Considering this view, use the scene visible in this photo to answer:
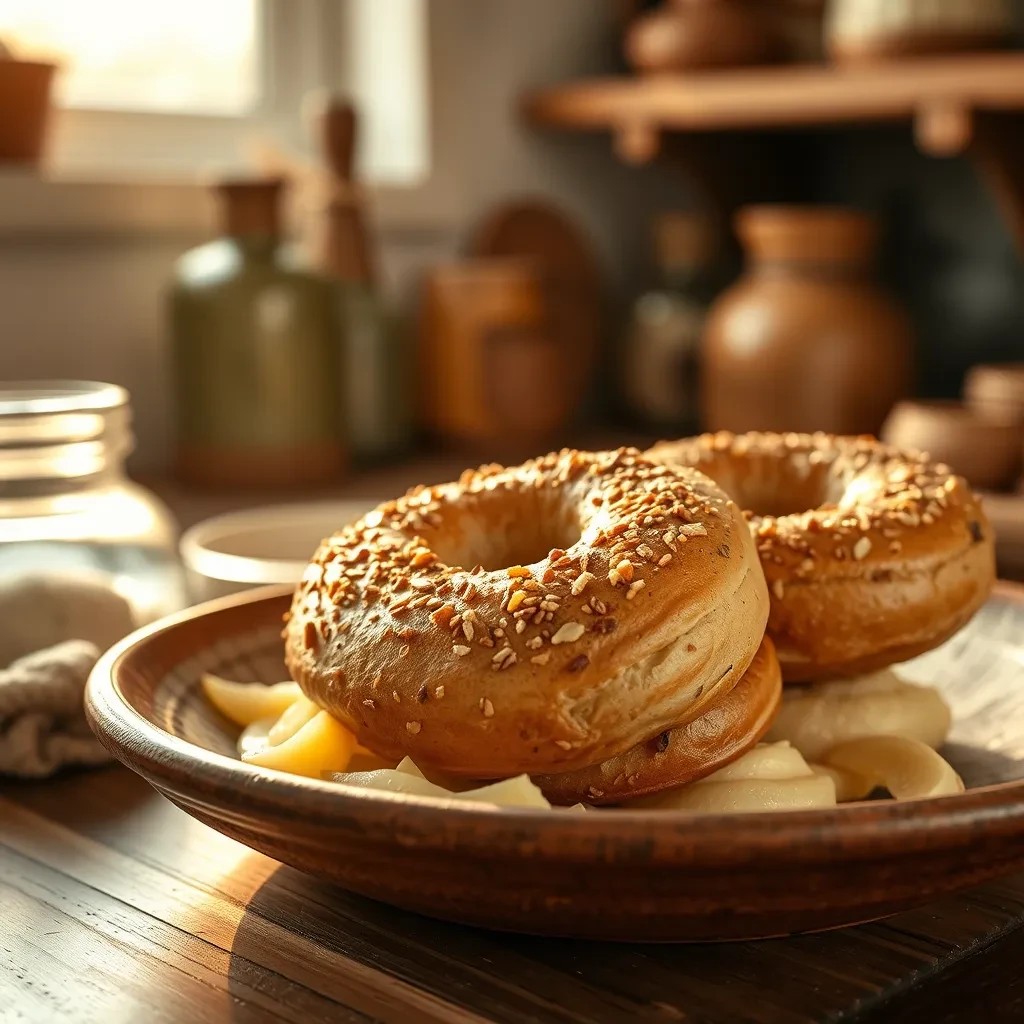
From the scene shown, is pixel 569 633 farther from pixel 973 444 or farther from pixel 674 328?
pixel 674 328

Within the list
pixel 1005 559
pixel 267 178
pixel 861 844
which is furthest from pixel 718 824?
pixel 267 178

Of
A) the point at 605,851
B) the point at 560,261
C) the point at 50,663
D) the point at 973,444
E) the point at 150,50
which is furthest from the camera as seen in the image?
the point at 560,261

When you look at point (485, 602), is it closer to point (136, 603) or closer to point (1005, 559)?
point (136, 603)

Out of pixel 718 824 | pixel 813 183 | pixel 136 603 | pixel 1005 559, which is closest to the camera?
pixel 718 824

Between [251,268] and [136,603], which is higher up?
[251,268]

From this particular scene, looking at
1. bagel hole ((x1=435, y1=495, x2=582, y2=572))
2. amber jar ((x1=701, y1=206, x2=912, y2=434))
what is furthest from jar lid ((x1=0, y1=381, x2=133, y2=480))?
amber jar ((x1=701, y1=206, x2=912, y2=434))

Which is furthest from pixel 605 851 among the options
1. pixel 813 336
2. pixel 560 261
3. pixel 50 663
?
pixel 560 261
